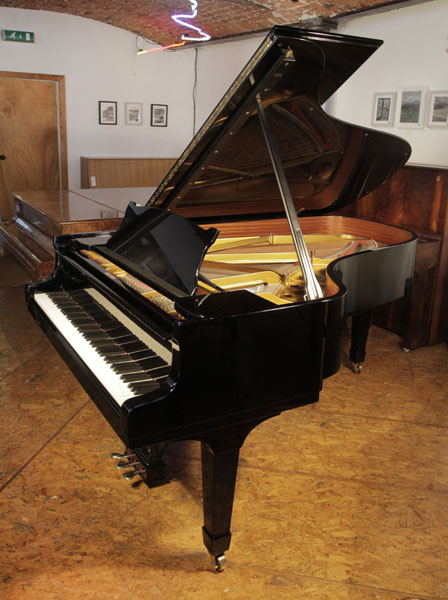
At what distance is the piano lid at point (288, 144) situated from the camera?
214cm

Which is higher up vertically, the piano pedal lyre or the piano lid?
the piano lid

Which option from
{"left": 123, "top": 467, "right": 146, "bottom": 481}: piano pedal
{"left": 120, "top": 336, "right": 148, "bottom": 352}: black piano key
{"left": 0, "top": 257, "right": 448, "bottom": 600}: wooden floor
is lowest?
{"left": 0, "top": 257, "right": 448, "bottom": 600}: wooden floor

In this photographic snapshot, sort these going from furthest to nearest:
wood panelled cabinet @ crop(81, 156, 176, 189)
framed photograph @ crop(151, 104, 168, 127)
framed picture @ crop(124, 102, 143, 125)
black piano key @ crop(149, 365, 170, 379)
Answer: framed photograph @ crop(151, 104, 168, 127), framed picture @ crop(124, 102, 143, 125), wood panelled cabinet @ crop(81, 156, 176, 189), black piano key @ crop(149, 365, 170, 379)

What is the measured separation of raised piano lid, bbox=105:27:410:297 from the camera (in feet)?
6.85

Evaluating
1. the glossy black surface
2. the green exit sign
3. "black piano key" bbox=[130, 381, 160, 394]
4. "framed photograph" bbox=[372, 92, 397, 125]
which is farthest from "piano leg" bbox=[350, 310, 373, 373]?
the green exit sign

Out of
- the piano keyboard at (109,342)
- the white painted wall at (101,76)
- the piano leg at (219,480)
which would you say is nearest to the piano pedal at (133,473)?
the piano leg at (219,480)

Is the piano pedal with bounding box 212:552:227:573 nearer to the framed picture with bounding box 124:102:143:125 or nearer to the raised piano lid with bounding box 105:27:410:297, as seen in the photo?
the raised piano lid with bounding box 105:27:410:297

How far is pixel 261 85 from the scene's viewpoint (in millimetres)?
2191

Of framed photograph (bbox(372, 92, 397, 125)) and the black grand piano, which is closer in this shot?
the black grand piano

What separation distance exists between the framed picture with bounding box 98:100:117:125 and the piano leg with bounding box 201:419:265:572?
22.4 feet

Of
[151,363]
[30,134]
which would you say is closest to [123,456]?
[151,363]

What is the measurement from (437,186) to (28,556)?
3.42 metres

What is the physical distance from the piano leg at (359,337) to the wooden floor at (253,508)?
0.29m

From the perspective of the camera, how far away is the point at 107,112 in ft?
25.5
